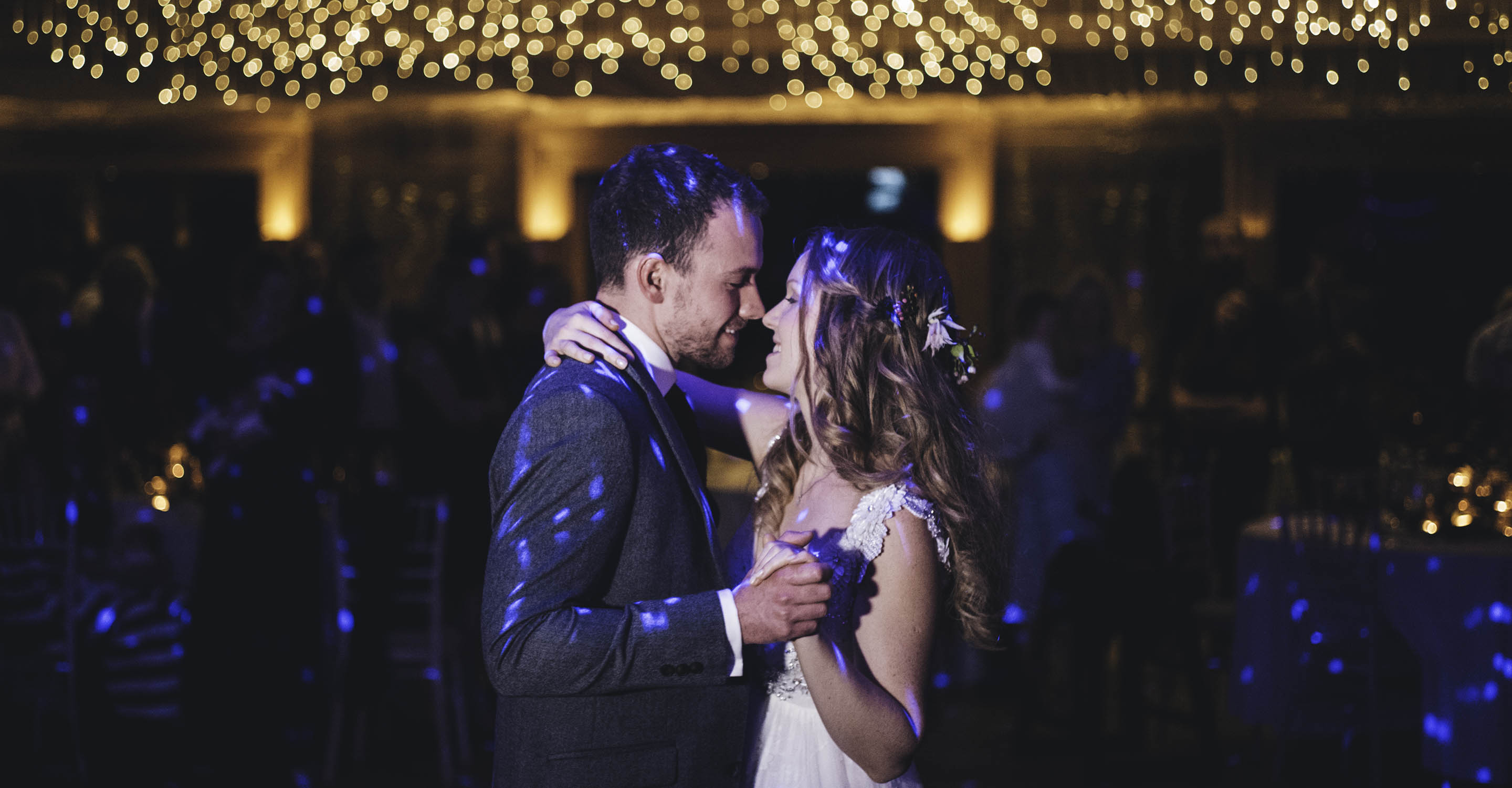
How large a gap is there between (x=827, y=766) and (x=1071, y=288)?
3.51 metres

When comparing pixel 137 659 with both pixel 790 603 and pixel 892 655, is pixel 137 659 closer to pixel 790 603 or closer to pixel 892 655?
pixel 892 655

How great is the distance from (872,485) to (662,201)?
50 centimetres

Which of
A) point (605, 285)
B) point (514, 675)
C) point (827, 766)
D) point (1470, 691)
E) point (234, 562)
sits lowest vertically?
point (1470, 691)

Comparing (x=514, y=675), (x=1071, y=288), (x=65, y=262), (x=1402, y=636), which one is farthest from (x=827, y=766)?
(x=65, y=262)

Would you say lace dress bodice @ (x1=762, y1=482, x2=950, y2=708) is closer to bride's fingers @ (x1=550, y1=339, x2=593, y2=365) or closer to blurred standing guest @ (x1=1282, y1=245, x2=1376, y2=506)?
bride's fingers @ (x1=550, y1=339, x2=593, y2=365)

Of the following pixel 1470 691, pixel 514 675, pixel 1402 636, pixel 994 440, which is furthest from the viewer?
pixel 1402 636

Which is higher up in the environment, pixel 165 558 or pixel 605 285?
pixel 605 285

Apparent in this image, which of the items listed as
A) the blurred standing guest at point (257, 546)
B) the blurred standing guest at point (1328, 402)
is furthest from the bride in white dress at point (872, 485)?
the blurred standing guest at point (1328, 402)

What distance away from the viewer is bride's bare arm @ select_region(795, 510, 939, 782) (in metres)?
1.65

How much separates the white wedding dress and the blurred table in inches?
105

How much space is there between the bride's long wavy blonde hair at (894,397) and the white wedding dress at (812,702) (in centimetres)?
6

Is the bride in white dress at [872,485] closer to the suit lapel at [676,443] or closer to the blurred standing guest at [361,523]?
the suit lapel at [676,443]

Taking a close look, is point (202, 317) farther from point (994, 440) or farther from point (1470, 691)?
point (1470, 691)

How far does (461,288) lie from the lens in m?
5.08
